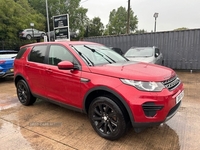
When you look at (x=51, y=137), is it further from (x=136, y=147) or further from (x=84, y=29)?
(x=84, y=29)

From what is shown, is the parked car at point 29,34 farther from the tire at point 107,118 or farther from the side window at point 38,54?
the tire at point 107,118

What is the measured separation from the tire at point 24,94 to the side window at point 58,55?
1.27 meters

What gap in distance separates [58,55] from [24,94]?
1.75 metres

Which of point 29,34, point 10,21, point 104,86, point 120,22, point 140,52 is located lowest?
point 104,86

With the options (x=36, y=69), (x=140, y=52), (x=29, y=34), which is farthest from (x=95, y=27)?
(x=36, y=69)

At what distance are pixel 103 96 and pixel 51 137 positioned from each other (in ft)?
3.80

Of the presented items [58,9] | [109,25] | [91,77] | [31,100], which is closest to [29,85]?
[31,100]

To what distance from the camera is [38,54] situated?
4.02 m

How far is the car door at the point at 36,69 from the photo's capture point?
12.5 ft

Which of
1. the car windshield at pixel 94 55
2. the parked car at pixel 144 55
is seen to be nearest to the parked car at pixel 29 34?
the parked car at pixel 144 55

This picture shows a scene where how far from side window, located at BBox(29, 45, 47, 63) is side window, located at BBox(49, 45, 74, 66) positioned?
0.28 meters

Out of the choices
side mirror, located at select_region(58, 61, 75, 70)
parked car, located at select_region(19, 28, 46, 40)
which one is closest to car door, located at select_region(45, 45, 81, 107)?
side mirror, located at select_region(58, 61, 75, 70)

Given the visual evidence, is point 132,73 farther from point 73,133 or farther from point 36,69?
point 36,69

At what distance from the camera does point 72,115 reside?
386 cm
